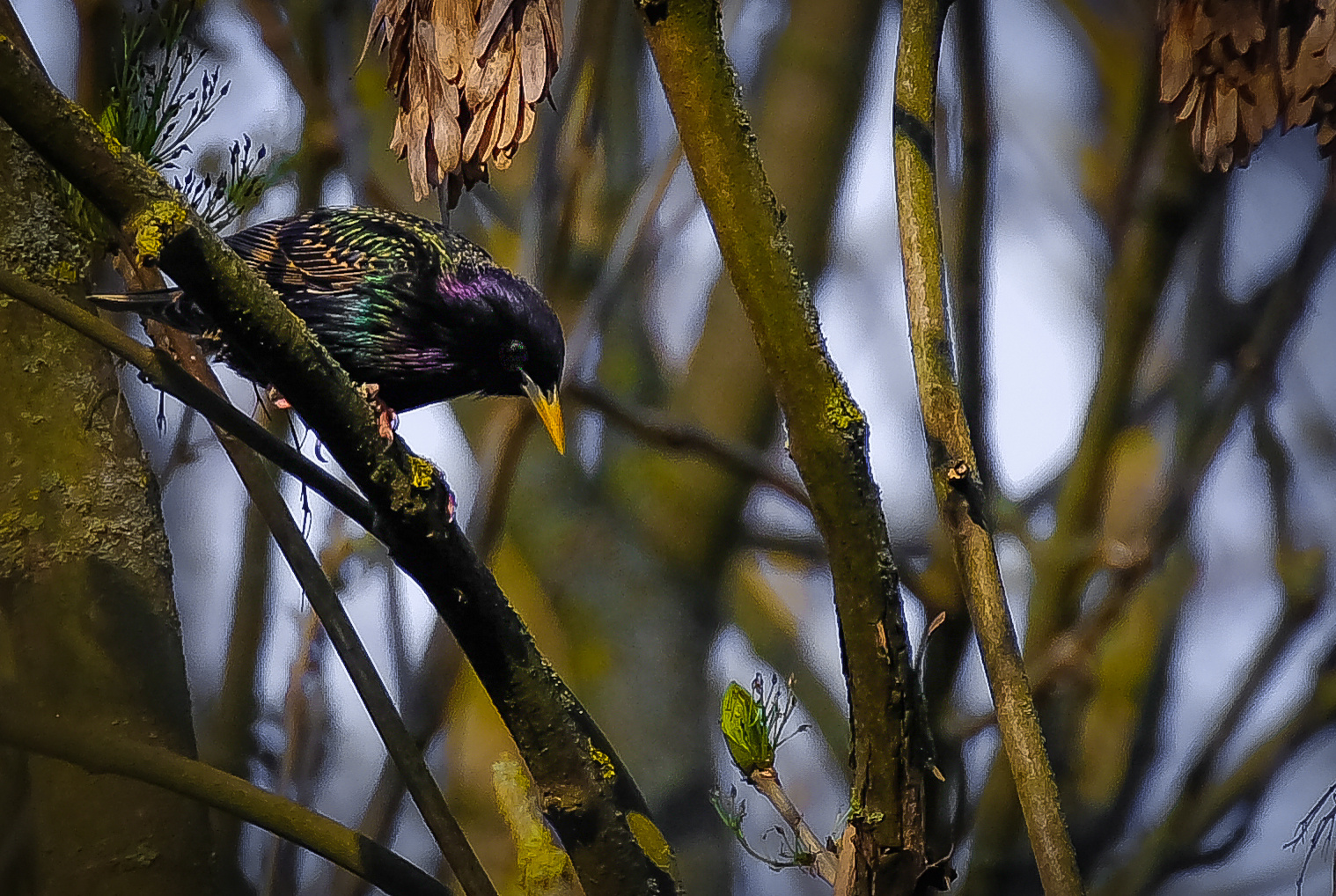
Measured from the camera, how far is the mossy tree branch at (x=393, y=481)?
0.62 m

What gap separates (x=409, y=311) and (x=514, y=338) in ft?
0.35

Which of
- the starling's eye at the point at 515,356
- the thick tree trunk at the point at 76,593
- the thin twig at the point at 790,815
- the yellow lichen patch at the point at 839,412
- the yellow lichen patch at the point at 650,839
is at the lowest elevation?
the thin twig at the point at 790,815

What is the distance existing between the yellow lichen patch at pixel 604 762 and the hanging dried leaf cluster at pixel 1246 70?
1.94 ft

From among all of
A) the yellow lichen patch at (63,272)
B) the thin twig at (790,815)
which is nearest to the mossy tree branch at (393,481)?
the thin twig at (790,815)

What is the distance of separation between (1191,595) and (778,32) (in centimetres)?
108

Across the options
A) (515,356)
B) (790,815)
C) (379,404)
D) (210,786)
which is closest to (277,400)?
(379,404)

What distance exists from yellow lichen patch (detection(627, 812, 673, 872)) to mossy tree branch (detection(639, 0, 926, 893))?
0.20m

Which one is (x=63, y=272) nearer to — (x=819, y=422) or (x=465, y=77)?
(x=465, y=77)

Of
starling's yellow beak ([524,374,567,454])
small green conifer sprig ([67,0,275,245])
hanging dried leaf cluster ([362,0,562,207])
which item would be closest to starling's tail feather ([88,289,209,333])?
small green conifer sprig ([67,0,275,245])

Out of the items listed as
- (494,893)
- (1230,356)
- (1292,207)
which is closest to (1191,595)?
(1230,356)

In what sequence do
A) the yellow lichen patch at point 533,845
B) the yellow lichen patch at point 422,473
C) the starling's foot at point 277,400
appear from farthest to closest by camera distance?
1. the yellow lichen patch at point 533,845
2. the starling's foot at point 277,400
3. the yellow lichen patch at point 422,473

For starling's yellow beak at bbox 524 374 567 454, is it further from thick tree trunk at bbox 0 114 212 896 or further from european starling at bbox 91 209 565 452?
thick tree trunk at bbox 0 114 212 896

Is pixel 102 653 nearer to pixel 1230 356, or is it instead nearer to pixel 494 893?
pixel 494 893

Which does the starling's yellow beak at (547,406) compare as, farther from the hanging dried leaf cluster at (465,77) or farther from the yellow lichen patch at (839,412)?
the yellow lichen patch at (839,412)
